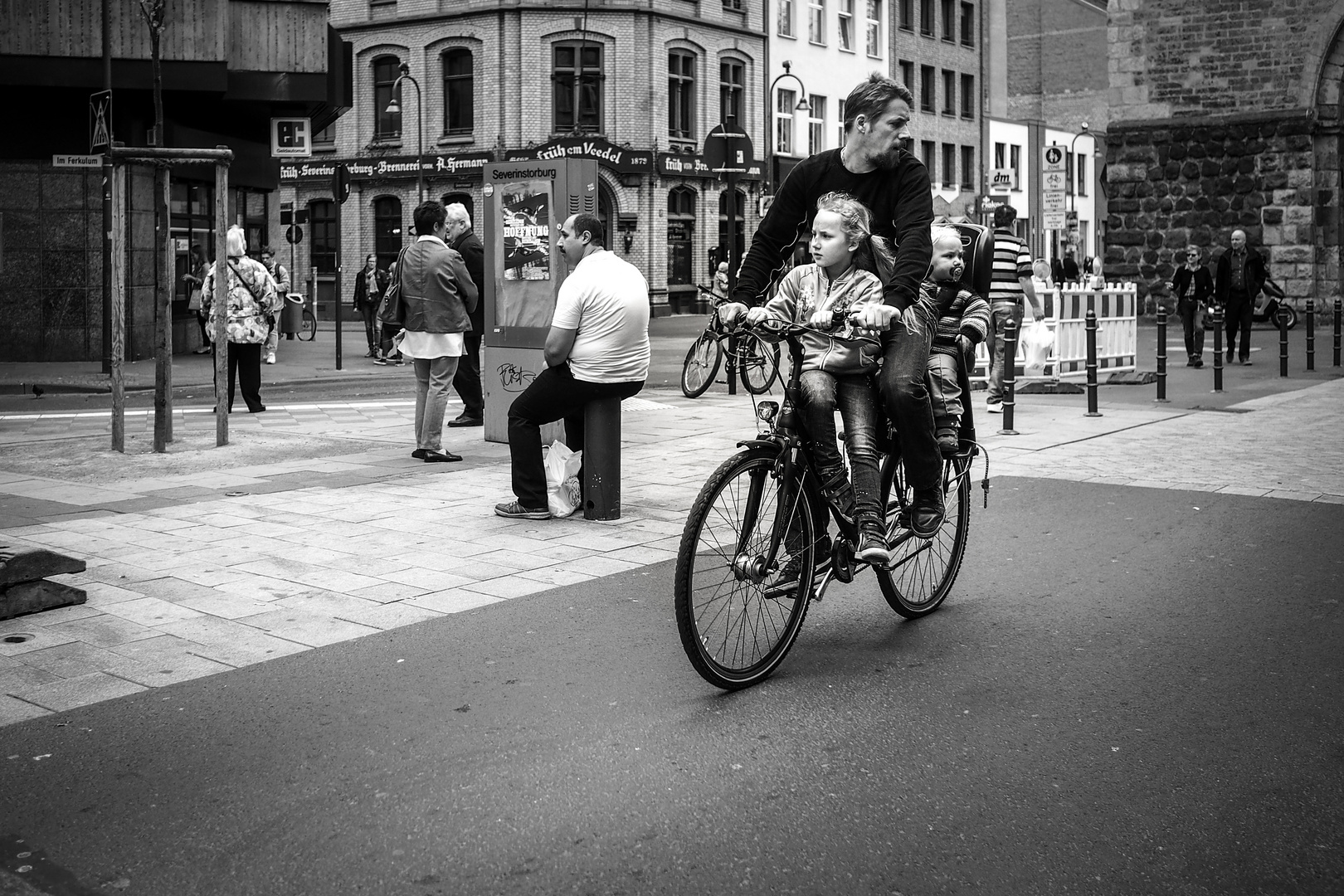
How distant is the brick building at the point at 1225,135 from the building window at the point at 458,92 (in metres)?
21.0

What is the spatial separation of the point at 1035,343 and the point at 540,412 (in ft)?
32.8

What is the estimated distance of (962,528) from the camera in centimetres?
612

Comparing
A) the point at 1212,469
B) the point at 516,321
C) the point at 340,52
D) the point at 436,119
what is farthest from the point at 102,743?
the point at 436,119

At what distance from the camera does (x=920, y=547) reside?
224 inches

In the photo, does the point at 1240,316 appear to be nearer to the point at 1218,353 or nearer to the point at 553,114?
the point at 1218,353

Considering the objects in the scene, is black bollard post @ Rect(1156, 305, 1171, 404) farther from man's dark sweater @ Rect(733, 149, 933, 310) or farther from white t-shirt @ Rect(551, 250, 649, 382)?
man's dark sweater @ Rect(733, 149, 933, 310)

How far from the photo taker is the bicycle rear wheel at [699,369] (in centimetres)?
1638

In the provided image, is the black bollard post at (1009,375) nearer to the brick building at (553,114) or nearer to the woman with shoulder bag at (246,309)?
the woman with shoulder bag at (246,309)

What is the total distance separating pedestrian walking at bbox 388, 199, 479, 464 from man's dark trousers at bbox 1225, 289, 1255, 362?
13.3m

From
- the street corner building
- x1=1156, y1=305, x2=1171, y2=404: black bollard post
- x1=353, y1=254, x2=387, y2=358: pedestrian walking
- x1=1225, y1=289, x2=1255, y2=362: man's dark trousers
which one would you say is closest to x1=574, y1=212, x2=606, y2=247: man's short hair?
x1=1156, y1=305, x2=1171, y2=404: black bollard post

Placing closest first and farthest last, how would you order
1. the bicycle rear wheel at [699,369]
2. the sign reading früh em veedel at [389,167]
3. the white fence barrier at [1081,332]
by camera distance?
1. the bicycle rear wheel at [699,369]
2. the white fence barrier at [1081,332]
3. the sign reading früh em veedel at [389,167]

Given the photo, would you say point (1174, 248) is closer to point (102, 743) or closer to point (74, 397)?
point (74, 397)

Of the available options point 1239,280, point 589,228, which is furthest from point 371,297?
point 589,228

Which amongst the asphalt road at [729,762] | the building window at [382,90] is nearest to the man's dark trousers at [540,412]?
the asphalt road at [729,762]
